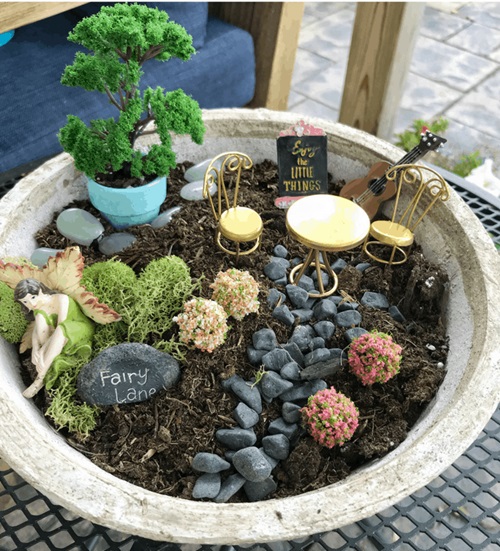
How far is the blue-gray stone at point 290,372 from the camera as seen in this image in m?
1.10

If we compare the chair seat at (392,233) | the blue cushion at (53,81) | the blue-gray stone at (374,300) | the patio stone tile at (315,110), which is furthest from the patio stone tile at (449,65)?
the blue-gray stone at (374,300)

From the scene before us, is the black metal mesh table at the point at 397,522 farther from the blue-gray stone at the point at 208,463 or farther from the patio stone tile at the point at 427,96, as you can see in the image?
the patio stone tile at the point at 427,96

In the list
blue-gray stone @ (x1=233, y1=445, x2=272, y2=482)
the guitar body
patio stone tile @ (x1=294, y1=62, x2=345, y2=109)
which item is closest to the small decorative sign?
the guitar body

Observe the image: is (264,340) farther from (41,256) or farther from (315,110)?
(315,110)

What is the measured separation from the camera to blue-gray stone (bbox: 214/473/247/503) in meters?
0.97

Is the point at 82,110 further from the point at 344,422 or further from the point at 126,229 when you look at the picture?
the point at 344,422

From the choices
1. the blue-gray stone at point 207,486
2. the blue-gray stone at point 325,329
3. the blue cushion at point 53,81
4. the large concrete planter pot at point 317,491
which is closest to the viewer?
the large concrete planter pot at point 317,491

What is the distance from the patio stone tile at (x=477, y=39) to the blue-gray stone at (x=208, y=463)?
3.20 meters

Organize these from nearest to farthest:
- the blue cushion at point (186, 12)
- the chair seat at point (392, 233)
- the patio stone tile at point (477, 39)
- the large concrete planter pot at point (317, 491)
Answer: the large concrete planter pot at point (317, 491)
the chair seat at point (392, 233)
the blue cushion at point (186, 12)
the patio stone tile at point (477, 39)

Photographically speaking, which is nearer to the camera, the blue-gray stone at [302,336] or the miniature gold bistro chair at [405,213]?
the blue-gray stone at [302,336]

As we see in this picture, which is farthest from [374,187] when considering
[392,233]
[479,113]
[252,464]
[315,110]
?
[479,113]

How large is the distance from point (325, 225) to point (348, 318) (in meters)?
0.20

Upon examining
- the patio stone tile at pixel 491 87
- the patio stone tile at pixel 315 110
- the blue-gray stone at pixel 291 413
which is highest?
the blue-gray stone at pixel 291 413

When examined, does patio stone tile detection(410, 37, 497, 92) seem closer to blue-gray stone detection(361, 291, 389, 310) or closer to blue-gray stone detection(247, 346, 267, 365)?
blue-gray stone detection(361, 291, 389, 310)
